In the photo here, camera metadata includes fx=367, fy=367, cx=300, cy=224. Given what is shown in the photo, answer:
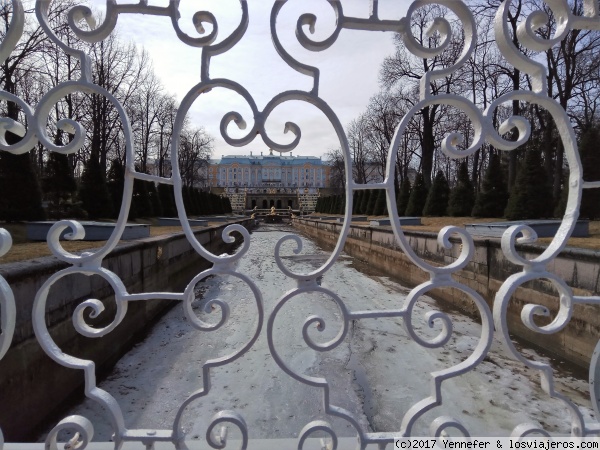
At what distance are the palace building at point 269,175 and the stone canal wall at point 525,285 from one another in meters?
64.1

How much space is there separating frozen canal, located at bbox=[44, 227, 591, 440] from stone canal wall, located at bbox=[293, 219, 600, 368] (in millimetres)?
397

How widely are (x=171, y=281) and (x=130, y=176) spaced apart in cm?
722

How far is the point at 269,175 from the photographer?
8162 centimetres

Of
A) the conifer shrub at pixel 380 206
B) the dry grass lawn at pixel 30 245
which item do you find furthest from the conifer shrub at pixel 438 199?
the dry grass lawn at pixel 30 245

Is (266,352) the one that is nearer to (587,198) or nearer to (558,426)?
(558,426)

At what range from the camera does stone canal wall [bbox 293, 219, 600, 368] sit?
12.5 ft

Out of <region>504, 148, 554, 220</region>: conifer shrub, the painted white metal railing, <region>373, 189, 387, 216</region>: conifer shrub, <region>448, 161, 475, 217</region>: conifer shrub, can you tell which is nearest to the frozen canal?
the painted white metal railing

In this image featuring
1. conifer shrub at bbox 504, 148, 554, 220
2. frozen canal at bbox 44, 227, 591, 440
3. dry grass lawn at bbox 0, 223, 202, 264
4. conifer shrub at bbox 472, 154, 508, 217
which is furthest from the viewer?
conifer shrub at bbox 472, 154, 508, 217

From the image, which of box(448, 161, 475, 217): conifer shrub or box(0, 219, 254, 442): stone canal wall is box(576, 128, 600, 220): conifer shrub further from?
box(0, 219, 254, 442): stone canal wall

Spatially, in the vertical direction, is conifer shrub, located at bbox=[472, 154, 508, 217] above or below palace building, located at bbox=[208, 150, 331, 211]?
below

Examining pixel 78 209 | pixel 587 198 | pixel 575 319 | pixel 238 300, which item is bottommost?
pixel 238 300

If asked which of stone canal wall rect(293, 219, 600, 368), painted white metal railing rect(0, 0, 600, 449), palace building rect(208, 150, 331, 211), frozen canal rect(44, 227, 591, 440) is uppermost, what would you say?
palace building rect(208, 150, 331, 211)

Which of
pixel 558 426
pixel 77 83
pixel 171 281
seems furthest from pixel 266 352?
pixel 171 281

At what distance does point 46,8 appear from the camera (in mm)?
1152
